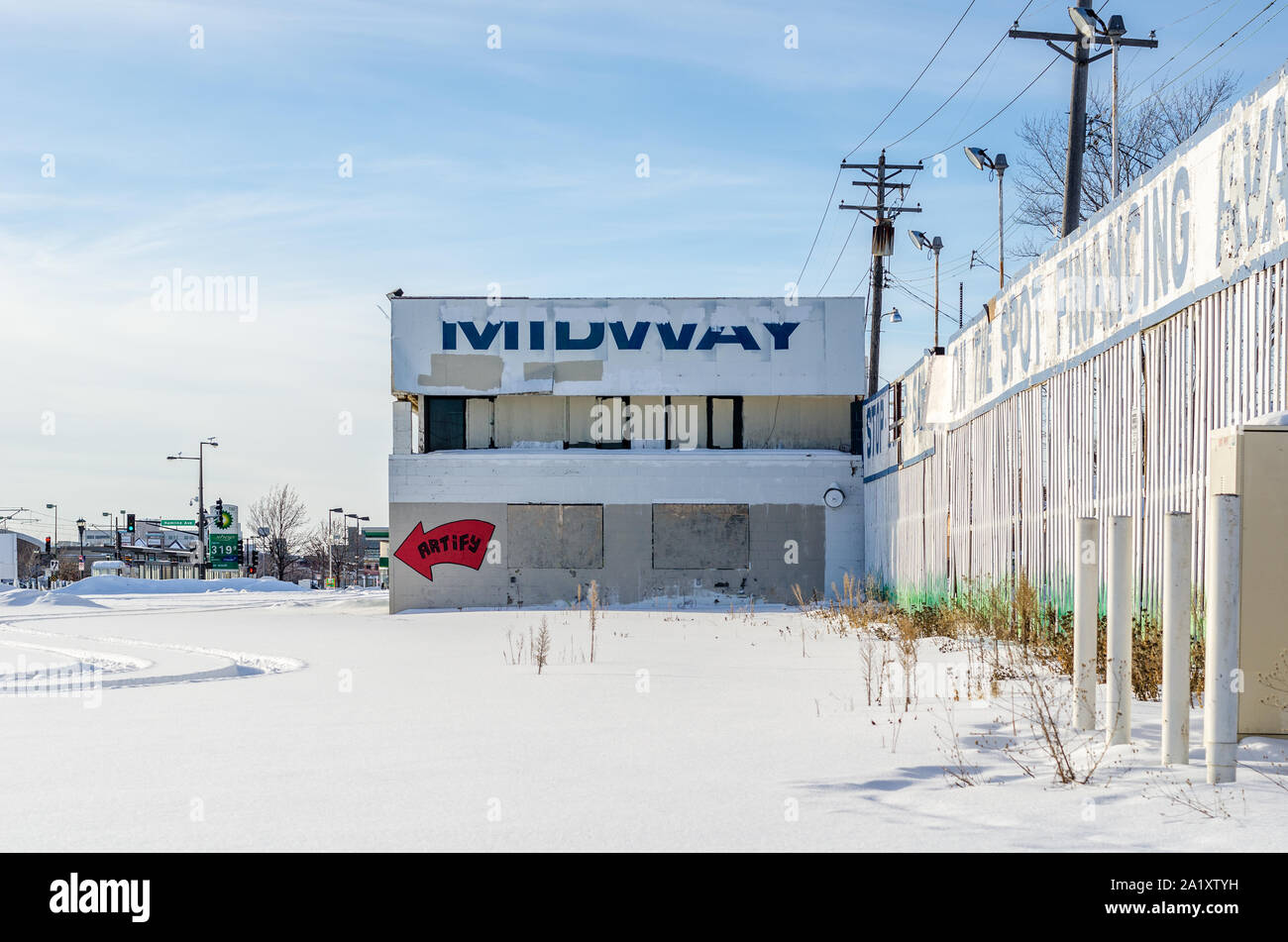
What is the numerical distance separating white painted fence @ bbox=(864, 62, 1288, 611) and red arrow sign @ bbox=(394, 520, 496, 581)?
534 inches

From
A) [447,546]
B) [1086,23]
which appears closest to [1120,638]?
[1086,23]

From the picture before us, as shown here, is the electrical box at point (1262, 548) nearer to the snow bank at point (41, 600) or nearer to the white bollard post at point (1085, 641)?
the white bollard post at point (1085, 641)

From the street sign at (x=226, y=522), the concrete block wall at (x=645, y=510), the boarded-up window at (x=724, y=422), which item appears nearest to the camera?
the concrete block wall at (x=645, y=510)

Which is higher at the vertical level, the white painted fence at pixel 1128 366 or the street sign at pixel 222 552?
the white painted fence at pixel 1128 366

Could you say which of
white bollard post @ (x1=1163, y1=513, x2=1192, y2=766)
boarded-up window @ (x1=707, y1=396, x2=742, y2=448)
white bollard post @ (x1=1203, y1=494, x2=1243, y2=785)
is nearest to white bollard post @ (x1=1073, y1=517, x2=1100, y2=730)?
white bollard post @ (x1=1163, y1=513, x2=1192, y2=766)

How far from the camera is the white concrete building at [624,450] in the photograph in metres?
30.8

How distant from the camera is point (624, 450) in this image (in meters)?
31.7

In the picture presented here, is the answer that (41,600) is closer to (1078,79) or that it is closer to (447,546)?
(447,546)

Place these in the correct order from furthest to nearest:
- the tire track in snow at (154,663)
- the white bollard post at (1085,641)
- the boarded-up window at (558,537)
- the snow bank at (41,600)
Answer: the snow bank at (41,600) < the boarded-up window at (558,537) < the tire track in snow at (154,663) < the white bollard post at (1085,641)

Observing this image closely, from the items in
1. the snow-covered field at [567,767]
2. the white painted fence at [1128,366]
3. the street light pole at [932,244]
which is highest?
the street light pole at [932,244]

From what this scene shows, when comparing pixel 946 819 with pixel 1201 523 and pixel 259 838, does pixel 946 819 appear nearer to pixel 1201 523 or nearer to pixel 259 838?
pixel 259 838

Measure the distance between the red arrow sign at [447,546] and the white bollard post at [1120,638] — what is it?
24501 mm

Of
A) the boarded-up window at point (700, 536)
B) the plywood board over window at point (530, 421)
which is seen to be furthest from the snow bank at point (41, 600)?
the boarded-up window at point (700, 536)
